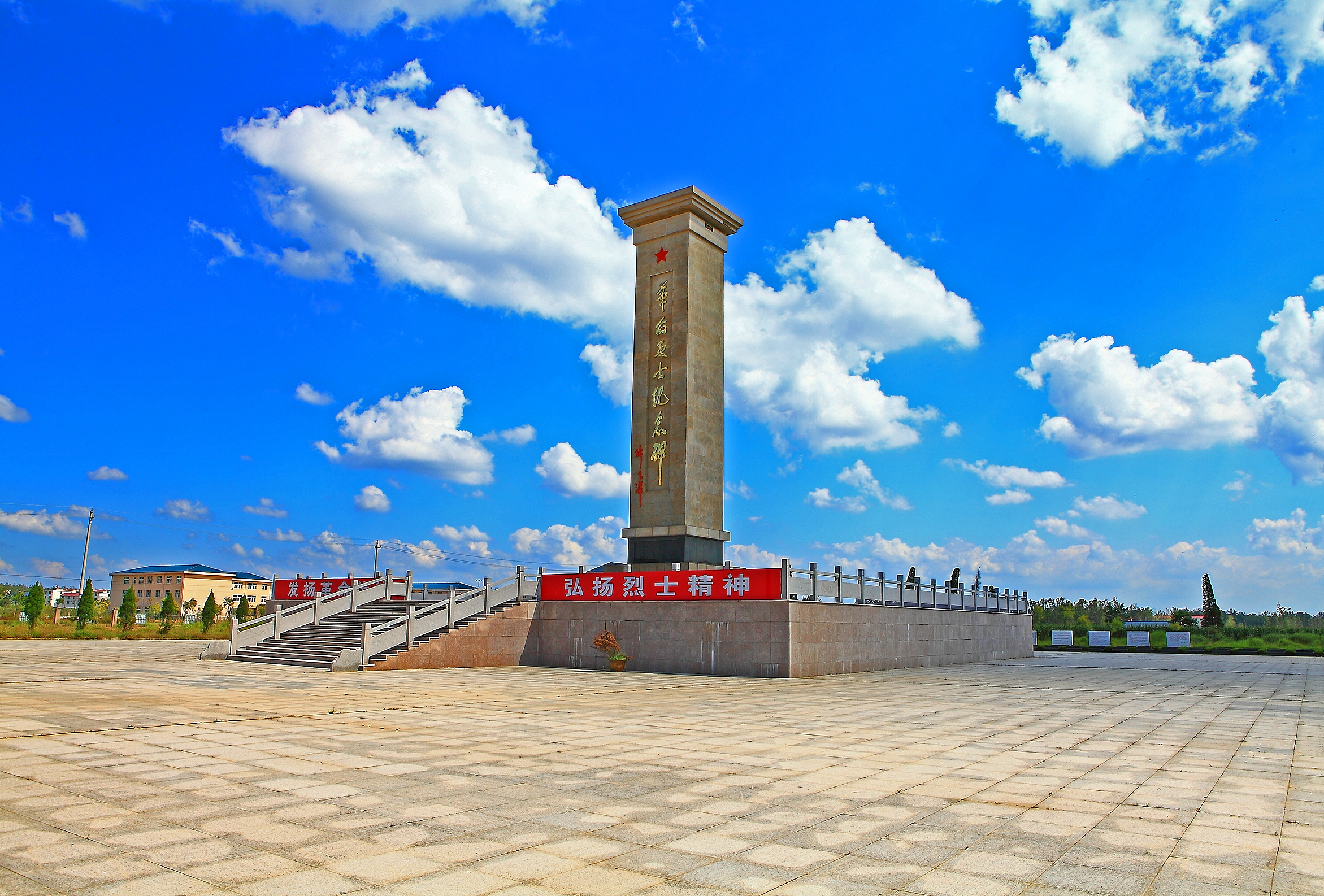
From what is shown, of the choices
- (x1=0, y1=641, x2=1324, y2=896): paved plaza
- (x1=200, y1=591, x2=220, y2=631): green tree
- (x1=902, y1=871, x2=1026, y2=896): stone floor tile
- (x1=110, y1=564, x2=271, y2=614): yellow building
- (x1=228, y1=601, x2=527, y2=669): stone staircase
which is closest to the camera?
(x1=902, y1=871, x2=1026, y2=896): stone floor tile

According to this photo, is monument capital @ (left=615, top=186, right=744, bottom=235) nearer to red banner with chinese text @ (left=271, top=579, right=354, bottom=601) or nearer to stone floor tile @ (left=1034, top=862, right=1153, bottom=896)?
red banner with chinese text @ (left=271, top=579, right=354, bottom=601)

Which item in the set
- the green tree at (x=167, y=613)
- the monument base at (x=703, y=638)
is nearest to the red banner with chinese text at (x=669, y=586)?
the monument base at (x=703, y=638)

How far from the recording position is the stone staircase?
66.4 feet

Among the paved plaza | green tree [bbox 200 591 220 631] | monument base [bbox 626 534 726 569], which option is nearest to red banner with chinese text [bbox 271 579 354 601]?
green tree [bbox 200 591 220 631]

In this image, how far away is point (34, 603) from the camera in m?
34.8

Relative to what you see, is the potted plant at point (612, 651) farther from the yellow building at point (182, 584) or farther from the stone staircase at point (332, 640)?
the yellow building at point (182, 584)

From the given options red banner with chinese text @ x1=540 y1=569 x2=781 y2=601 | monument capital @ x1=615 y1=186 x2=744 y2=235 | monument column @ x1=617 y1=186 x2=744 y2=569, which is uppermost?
monument capital @ x1=615 y1=186 x2=744 y2=235

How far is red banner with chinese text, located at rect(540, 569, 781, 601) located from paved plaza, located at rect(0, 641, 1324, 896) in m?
6.21

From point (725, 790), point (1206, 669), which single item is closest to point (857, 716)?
point (725, 790)

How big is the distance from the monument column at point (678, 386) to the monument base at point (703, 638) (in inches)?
113

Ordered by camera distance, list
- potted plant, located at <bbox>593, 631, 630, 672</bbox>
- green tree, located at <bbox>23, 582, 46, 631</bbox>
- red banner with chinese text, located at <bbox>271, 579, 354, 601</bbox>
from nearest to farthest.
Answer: potted plant, located at <bbox>593, 631, 630, 672</bbox> → red banner with chinese text, located at <bbox>271, 579, 354, 601</bbox> → green tree, located at <bbox>23, 582, 46, 631</bbox>

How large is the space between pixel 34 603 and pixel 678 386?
2990 cm

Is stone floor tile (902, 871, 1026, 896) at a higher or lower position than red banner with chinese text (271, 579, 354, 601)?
lower

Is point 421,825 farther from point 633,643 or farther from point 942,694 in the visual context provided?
point 633,643
